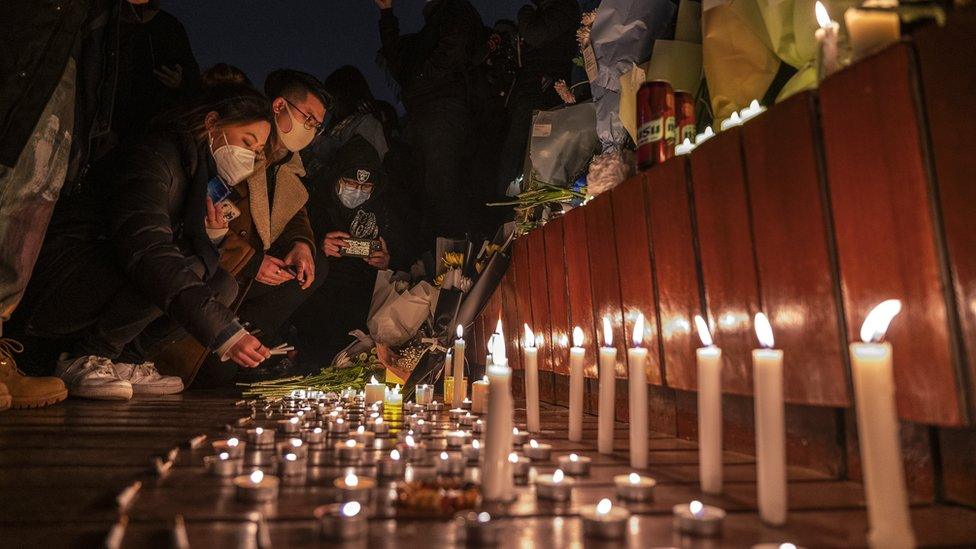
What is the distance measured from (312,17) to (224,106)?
5405 millimetres

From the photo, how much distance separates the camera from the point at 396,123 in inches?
246

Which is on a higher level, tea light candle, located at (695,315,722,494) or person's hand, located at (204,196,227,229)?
person's hand, located at (204,196,227,229)

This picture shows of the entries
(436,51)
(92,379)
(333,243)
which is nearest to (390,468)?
(92,379)

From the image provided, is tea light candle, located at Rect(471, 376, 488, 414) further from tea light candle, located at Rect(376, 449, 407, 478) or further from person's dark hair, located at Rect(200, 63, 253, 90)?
person's dark hair, located at Rect(200, 63, 253, 90)

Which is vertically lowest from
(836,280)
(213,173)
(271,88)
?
(836,280)

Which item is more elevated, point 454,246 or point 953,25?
point 454,246

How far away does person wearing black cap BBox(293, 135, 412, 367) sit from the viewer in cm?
537

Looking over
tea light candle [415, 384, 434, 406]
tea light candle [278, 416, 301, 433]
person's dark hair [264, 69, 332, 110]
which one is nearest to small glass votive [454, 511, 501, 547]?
tea light candle [278, 416, 301, 433]

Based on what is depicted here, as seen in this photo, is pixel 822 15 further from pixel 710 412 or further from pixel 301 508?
pixel 301 508

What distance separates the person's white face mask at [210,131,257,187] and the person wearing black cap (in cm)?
137

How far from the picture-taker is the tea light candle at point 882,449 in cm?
68

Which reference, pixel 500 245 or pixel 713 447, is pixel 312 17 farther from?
pixel 713 447

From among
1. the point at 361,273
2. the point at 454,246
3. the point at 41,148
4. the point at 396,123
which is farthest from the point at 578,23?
the point at 41,148

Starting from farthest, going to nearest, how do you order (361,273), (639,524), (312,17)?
(312,17) → (361,273) → (639,524)
